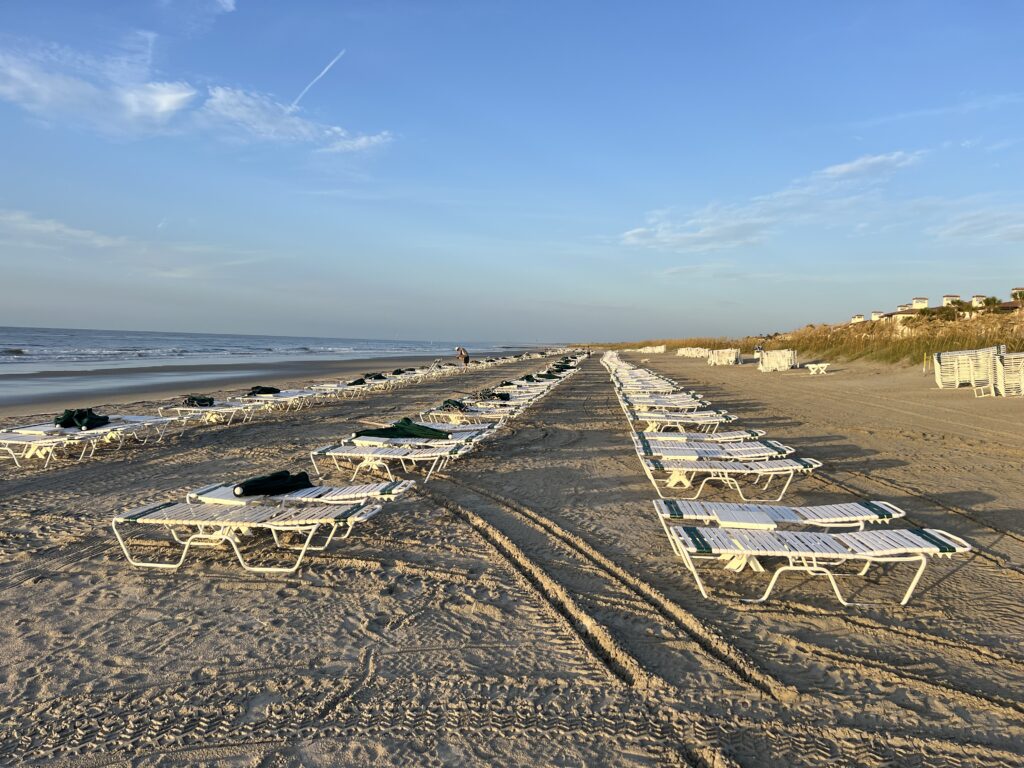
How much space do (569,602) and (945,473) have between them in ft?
17.8

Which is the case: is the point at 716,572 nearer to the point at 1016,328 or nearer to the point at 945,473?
the point at 945,473

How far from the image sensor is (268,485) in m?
4.48

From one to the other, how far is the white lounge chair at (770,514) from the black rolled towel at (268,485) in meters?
2.84

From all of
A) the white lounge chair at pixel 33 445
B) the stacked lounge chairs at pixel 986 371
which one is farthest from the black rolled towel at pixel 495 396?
the stacked lounge chairs at pixel 986 371

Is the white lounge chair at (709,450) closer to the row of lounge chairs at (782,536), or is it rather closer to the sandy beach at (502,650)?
the row of lounge chairs at (782,536)

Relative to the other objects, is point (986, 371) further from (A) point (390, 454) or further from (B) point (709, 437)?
(A) point (390, 454)

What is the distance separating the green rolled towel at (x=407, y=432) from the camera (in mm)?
7109

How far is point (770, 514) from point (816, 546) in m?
0.66

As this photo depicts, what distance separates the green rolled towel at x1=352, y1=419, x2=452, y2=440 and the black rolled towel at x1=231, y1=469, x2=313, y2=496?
228 centimetres

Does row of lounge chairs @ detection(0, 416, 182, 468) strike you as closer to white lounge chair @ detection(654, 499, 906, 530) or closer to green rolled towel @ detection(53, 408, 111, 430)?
green rolled towel @ detection(53, 408, 111, 430)

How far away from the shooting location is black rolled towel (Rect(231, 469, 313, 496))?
439cm

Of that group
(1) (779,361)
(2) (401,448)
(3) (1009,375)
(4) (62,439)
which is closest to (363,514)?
(2) (401,448)

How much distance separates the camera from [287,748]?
222 cm

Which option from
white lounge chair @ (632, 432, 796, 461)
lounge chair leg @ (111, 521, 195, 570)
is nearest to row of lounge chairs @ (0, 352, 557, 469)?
lounge chair leg @ (111, 521, 195, 570)
